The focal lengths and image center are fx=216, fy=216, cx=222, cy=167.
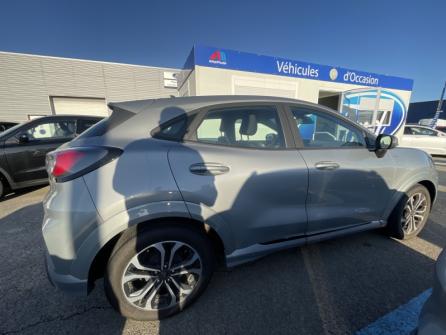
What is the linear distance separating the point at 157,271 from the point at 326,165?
1706 mm

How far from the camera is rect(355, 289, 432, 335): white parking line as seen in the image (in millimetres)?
1544

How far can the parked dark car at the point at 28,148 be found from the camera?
424cm

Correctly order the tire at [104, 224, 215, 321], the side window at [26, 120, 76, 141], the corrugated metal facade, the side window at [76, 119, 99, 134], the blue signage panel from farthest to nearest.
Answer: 1. the corrugated metal facade
2. the blue signage panel
3. the side window at [76, 119, 99, 134]
4. the side window at [26, 120, 76, 141]
5. the tire at [104, 224, 215, 321]

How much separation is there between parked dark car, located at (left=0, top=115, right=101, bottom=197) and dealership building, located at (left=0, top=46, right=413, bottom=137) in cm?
441

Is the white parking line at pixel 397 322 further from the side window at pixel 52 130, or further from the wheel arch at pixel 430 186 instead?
the side window at pixel 52 130

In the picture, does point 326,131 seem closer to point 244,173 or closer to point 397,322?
point 244,173

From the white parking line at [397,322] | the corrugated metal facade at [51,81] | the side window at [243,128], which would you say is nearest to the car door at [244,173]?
the side window at [243,128]

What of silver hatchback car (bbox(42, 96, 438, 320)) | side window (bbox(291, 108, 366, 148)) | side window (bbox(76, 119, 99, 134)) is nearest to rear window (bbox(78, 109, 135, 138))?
silver hatchback car (bbox(42, 96, 438, 320))

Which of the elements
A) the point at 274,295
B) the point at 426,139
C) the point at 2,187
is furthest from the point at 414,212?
the point at 426,139

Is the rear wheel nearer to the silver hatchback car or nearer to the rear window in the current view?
the silver hatchback car

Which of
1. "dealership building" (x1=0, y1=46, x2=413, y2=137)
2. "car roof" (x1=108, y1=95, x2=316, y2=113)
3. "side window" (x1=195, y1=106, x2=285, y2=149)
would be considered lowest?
"side window" (x1=195, y1=106, x2=285, y2=149)

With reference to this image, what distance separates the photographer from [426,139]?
1031 cm

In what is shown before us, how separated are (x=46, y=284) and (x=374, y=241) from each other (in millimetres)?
3666

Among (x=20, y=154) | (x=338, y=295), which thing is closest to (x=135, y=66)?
(x=20, y=154)
